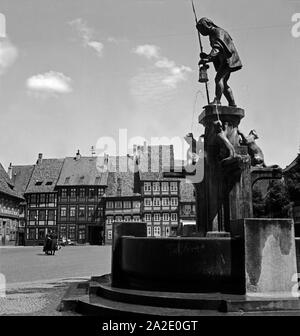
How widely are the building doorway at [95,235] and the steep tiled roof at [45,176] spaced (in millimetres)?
9655

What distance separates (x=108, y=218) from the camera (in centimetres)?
7012

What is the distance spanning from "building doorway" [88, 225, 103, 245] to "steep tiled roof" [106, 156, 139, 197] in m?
6.36

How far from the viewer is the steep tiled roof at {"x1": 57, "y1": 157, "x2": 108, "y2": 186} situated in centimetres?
7231

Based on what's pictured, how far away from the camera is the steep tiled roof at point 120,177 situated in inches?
2785

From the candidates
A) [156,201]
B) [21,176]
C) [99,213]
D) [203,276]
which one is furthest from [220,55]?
[21,176]

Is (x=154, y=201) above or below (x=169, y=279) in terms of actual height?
above

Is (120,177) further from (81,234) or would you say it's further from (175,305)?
(175,305)

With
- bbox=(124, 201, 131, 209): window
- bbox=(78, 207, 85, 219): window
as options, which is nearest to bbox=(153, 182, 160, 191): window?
bbox=(124, 201, 131, 209): window

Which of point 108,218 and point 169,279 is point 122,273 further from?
point 108,218

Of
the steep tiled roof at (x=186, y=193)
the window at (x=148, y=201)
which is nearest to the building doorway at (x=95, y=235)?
the window at (x=148, y=201)

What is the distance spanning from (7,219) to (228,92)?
5529 centimetres

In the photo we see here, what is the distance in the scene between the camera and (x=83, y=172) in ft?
242

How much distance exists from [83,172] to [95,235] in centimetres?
1098
